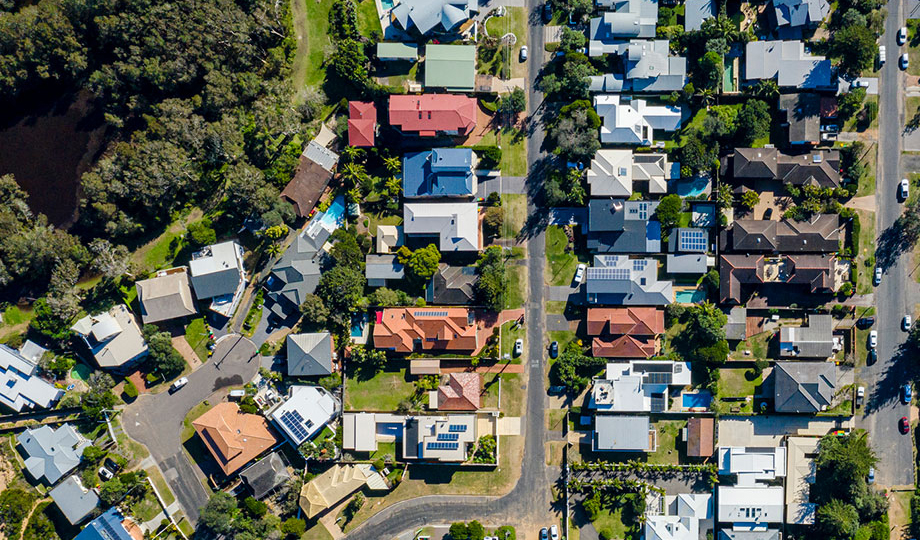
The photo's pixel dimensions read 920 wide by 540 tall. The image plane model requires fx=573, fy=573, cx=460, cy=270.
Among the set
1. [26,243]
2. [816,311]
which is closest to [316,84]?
[26,243]

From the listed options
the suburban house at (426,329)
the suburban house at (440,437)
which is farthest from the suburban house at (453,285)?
the suburban house at (440,437)

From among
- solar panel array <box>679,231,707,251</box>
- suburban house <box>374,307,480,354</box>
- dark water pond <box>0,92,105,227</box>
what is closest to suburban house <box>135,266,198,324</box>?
dark water pond <box>0,92,105,227</box>

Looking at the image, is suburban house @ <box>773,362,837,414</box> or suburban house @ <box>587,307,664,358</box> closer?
suburban house @ <box>773,362,837,414</box>

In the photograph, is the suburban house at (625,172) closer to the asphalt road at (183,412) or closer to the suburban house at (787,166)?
the suburban house at (787,166)

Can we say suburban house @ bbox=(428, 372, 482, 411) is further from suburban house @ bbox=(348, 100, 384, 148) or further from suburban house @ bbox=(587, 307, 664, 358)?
suburban house @ bbox=(348, 100, 384, 148)

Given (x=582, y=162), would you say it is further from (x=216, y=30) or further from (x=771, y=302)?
(x=216, y=30)

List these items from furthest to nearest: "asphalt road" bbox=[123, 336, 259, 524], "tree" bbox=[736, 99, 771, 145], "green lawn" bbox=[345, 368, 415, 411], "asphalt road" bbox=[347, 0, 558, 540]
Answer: "asphalt road" bbox=[123, 336, 259, 524], "green lawn" bbox=[345, 368, 415, 411], "asphalt road" bbox=[347, 0, 558, 540], "tree" bbox=[736, 99, 771, 145]
